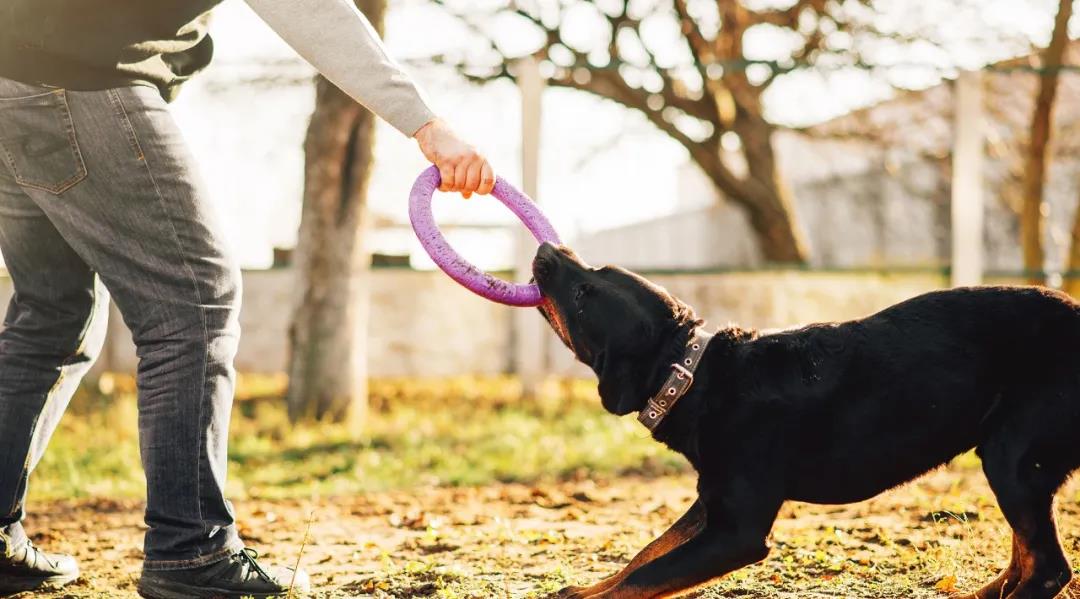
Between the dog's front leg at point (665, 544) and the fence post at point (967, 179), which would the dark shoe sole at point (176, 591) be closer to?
the dog's front leg at point (665, 544)

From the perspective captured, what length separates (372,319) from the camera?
349 inches

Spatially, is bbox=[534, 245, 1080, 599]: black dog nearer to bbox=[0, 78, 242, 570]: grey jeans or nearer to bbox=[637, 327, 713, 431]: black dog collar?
bbox=[637, 327, 713, 431]: black dog collar

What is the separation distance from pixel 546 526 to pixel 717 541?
1616 millimetres

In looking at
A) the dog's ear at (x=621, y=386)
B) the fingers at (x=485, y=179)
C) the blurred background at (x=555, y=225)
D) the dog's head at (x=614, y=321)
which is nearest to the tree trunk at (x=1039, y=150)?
the blurred background at (x=555, y=225)

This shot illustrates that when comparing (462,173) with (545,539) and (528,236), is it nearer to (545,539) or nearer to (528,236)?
(545,539)

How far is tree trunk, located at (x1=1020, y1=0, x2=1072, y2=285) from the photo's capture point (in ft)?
29.5

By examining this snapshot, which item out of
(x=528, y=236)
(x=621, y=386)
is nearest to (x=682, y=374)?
(x=621, y=386)

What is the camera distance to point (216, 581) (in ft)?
9.44

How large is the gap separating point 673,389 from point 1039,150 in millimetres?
7818

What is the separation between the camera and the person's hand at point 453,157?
2.87 metres

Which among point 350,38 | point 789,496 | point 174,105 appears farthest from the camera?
point 174,105

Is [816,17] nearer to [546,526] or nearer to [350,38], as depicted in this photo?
[546,526]

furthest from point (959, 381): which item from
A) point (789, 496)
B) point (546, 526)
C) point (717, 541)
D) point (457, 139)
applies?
point (546, 526)

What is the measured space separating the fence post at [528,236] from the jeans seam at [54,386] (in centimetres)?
452
